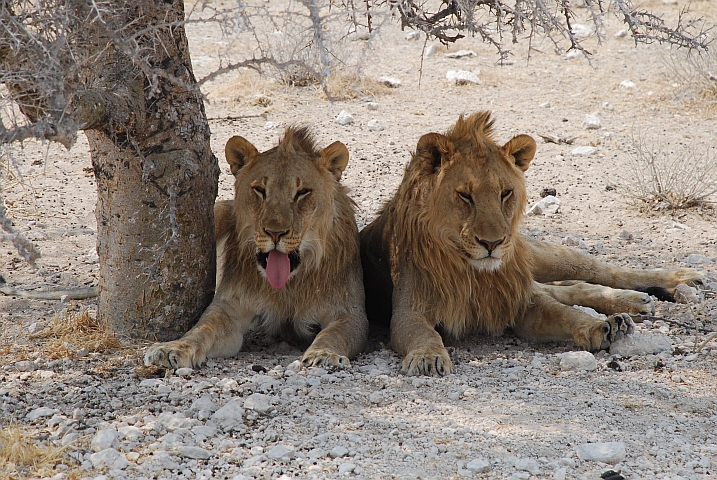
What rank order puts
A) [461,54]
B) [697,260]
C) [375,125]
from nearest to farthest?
[697,260] → [375,125] → [461,54]

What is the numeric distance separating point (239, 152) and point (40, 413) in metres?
1.91

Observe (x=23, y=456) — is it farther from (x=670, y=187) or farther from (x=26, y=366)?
(x=670, y=187)

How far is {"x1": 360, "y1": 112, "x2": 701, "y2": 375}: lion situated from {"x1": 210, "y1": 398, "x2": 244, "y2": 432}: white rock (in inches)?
40.1

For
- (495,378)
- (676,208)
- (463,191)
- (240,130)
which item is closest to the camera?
(495,378)

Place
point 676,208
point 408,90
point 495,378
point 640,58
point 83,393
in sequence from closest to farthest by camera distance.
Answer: point 83,393 → point 495,378 → point 676,208 → point 408,90 → point 640,58

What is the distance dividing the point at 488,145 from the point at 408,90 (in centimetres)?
708

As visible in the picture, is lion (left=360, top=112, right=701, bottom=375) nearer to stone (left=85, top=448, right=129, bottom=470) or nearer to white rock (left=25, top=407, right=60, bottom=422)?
stone (left=85, top=448, right=129, bottom=470)

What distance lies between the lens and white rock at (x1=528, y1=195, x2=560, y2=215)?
7.63 metres

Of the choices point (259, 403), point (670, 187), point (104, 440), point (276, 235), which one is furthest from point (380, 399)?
point (670, 187)

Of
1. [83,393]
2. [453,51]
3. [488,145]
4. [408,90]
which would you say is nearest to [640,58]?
[453,51]

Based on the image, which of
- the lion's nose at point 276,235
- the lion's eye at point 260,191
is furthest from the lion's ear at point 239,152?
the lion's nose at point 276,235

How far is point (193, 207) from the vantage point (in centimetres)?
471

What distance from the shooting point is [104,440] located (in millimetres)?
3283

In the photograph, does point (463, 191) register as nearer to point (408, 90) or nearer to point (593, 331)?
point (593, 331)
